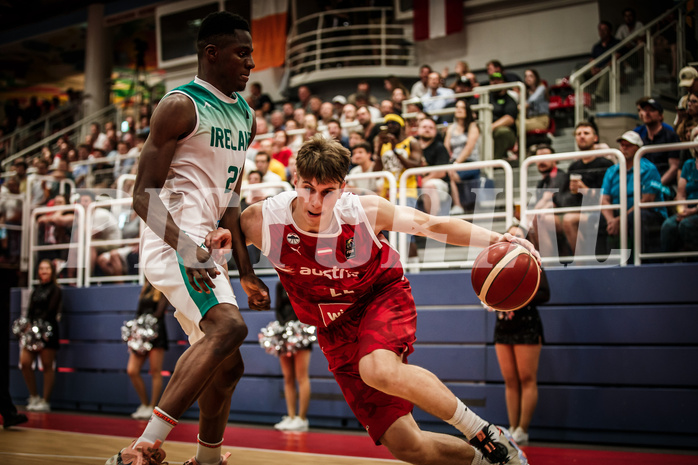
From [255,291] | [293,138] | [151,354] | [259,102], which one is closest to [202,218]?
[255,291]

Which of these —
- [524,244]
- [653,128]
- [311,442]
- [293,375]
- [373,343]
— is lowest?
[311,442]

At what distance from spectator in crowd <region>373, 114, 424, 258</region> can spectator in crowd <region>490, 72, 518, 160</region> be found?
108cm

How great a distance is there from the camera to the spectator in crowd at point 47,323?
8.33m

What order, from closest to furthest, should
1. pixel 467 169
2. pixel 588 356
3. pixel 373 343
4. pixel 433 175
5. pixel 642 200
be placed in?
pixel 373 343 → pixel 642 200 → pixel 588 356 → pixel 467 169 → pixel 433 175

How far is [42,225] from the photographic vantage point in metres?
8.95

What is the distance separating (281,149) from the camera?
9367mm

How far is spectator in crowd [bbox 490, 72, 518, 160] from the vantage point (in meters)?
8.18

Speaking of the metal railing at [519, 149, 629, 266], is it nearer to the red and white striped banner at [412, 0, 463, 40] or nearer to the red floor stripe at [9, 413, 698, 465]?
the red floor stripe at [9, 413, 698, 465]

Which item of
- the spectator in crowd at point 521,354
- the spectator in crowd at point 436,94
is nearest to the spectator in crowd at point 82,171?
the spectator in crowd at point 436,94

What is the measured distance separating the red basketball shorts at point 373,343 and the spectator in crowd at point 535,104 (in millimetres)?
6248

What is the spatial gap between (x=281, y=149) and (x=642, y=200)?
199 inches

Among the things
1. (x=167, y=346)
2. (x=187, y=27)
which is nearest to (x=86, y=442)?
(x=167, y=346)

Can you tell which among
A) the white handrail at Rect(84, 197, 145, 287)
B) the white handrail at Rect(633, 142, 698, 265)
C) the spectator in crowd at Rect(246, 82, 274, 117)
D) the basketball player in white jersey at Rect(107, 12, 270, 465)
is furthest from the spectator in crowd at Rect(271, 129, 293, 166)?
the basketball player in white jersey at Rect(107, 12, 270, 465)

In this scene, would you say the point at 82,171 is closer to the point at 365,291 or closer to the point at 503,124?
the point at 503,124
